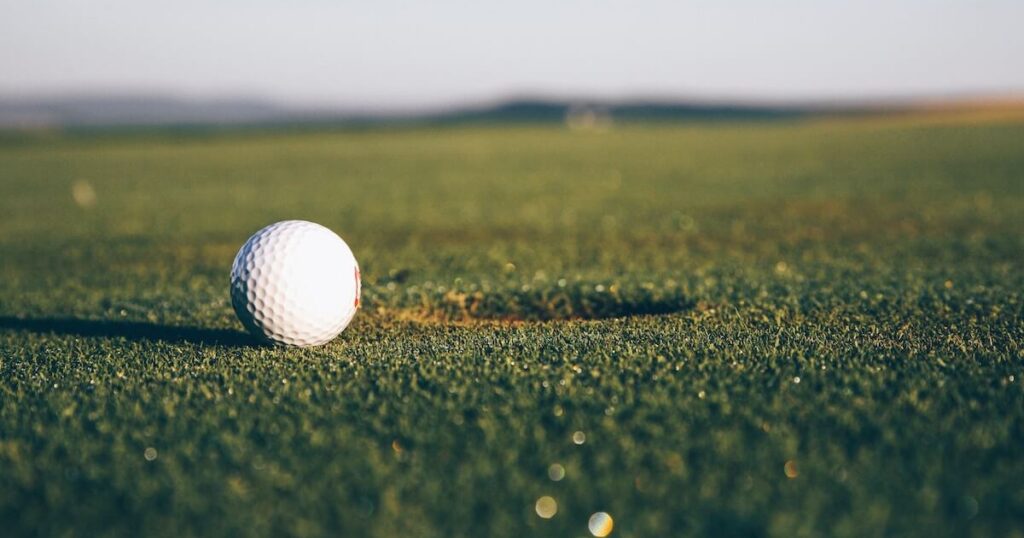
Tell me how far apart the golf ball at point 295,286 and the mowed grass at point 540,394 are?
14 centimetres

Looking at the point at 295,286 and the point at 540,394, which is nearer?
the point at 540,394

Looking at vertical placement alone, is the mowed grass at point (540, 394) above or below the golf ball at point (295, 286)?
below

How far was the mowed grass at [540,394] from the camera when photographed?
7.37ft

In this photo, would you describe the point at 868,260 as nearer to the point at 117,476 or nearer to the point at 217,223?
the point at 117,476

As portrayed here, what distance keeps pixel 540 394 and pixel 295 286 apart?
54.2 inches

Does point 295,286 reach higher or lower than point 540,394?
higher

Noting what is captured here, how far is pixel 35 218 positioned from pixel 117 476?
9.63 m

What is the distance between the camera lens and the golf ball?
12.2 ft

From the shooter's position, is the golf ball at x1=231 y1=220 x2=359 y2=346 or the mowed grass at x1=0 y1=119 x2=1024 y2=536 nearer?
the mowed grass at x1=0 y1=119 x2=1024 y2=536

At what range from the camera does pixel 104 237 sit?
8.61 meters

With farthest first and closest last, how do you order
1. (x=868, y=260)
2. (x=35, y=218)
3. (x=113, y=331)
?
1. (x=35, y=218)
2. (x=868, y=260)
3. (x=113, y=331)

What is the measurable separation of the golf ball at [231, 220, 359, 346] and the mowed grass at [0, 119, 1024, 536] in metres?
0.14

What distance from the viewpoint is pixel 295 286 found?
3.75m

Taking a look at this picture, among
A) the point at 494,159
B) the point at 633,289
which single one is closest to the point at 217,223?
the point at 633,289
